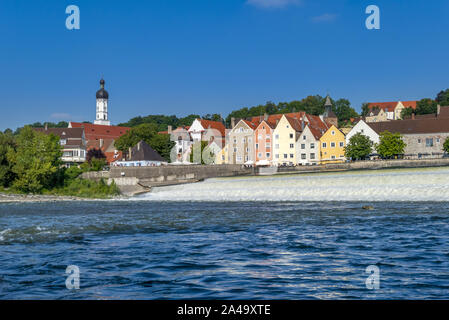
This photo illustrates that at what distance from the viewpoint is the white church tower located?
189m

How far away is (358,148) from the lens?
86938mm

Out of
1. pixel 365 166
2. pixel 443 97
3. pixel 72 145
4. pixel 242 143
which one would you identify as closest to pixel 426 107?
pixel 443 97

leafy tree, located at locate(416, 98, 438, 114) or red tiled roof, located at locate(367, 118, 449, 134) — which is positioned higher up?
leafy tree, located at locate(416, 98, 438, 114)

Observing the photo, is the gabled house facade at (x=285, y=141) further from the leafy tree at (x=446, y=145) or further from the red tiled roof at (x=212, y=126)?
the red tiled roof at (x=212, y=126)

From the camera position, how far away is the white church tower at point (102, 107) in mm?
189250

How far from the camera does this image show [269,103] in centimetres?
17550

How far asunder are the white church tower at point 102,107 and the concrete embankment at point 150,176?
120m

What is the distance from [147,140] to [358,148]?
142ft

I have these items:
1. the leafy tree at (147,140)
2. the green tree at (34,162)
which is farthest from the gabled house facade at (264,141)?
the green tree at (34,162)

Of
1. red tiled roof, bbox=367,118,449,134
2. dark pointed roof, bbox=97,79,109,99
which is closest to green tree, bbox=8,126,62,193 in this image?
red tiled roof, bbox=367,118,449,134

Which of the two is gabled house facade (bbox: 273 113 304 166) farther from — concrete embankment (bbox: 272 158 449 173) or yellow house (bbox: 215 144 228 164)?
concrete embankment (bbox: 272 158 449 173)

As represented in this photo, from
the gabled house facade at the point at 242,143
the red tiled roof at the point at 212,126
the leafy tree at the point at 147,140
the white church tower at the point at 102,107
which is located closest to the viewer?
the gabled house facade at the point at 242,143

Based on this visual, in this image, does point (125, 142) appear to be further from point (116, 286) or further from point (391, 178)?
point (116, 286)

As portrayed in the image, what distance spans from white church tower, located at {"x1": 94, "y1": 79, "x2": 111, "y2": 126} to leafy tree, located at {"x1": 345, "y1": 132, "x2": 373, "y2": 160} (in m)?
122
